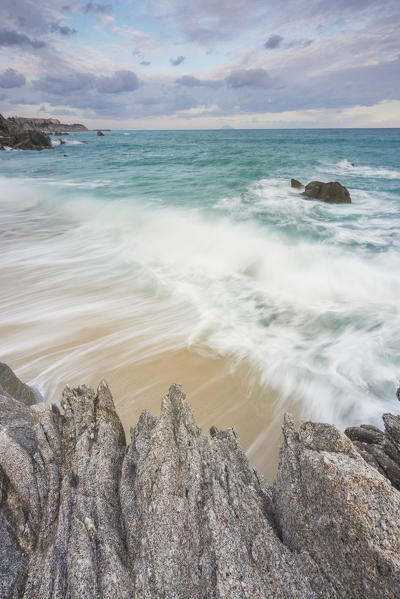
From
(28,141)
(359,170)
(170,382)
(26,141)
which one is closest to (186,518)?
(170,382)

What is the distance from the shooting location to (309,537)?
245 centimetres

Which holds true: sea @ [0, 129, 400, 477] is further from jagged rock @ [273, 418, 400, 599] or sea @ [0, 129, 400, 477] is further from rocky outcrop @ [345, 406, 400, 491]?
jagged rock @ [273, 418, 400, 599]

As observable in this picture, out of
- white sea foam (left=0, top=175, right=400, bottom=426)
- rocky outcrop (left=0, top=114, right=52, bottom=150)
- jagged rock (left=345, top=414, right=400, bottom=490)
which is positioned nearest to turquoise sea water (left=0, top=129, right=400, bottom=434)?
white sea foam (left=0, top=175, right=400, bottom=426)

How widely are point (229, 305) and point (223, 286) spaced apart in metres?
1.44

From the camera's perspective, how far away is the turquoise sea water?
22.1 ft

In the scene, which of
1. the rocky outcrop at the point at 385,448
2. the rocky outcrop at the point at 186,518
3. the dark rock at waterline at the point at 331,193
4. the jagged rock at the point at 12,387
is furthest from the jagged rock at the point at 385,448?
the dark rock at waterline at the point at 331,193

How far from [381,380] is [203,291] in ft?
18.5

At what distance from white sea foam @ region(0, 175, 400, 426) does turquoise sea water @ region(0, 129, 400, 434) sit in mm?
43

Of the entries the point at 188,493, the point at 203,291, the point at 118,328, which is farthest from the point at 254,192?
the point at 188,493

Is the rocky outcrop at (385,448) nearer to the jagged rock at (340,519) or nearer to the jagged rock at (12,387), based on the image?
the jagged rock at (340,519)

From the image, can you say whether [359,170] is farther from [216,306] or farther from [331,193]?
[216,306]

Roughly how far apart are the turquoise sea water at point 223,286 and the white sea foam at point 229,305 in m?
0.04

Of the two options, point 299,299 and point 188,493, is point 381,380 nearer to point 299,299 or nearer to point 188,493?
point 299,299

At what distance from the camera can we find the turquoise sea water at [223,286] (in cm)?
674
